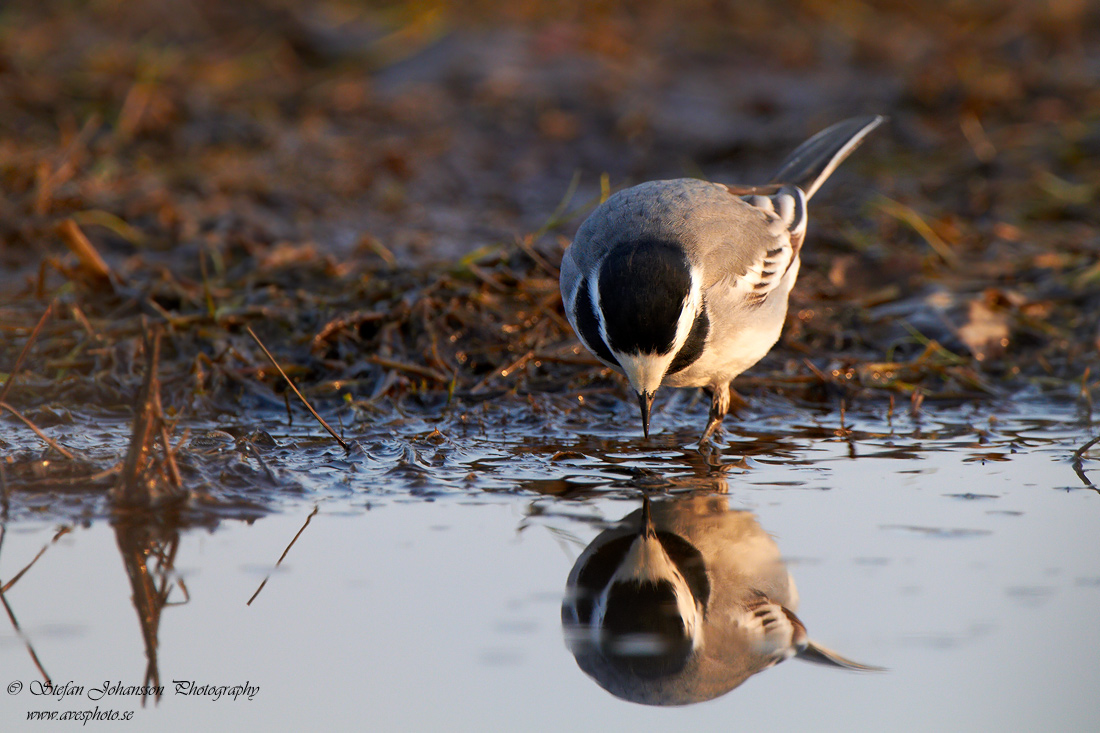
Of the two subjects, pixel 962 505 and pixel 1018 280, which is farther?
Result: pixel 1018 280

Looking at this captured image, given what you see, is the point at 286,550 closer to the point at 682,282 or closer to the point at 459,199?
the point at 682,282

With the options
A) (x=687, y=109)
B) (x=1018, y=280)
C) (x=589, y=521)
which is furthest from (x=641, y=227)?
(x=687, y=109)

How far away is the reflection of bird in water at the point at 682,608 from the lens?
3434 millimetres

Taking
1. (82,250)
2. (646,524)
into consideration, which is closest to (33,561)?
(646,524)

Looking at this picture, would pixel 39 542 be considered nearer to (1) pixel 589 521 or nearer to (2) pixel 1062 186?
(1) pixel 589 521

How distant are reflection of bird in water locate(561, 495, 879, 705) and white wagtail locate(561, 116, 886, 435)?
76 centimetres

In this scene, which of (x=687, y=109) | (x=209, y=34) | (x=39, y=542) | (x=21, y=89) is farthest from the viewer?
(x=209, y=34)

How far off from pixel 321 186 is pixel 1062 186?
20.4 ft

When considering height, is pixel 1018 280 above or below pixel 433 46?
below

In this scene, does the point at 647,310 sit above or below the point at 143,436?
above

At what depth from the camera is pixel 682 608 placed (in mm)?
3795

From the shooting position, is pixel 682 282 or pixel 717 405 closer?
pixel 682 282

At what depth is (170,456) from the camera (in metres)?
4.41

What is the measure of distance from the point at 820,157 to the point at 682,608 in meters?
3.83
